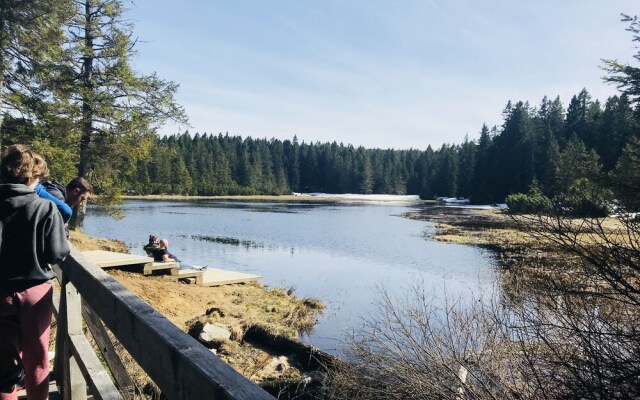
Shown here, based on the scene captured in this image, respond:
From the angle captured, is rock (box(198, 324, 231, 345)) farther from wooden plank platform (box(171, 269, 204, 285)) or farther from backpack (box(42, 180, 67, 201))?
backpack (box(42, 180, 67, 201))

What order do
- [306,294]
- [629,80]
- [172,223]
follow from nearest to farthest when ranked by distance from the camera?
[306,294], [629,80], [172,223]

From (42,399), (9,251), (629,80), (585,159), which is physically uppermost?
(629,80)

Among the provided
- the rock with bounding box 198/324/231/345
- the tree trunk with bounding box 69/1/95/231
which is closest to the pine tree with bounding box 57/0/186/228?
the tree trunk with bounding box 69/1/95/231

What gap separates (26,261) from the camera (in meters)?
2.76

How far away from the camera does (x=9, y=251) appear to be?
2729 mm

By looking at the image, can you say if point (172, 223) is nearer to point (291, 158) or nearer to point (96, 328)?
point (96, 328)

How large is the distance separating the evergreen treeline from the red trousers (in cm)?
405

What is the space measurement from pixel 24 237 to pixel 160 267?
1060 centimetres

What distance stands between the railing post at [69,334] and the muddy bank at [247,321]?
10.0 feet

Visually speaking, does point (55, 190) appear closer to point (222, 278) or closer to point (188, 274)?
point (188, 274)

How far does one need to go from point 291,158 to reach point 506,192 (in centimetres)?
7631

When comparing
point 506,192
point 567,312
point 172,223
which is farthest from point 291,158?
point 567,312

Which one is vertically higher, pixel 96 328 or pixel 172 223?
pixel 96 328

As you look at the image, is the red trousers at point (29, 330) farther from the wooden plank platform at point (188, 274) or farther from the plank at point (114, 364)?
the wooden plank platform at point (188, 274)
